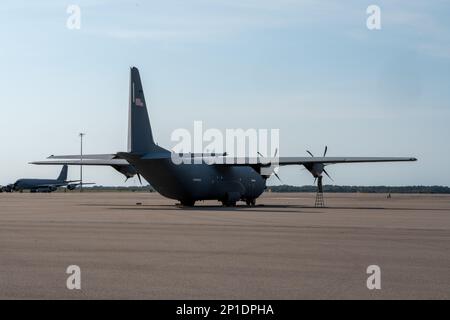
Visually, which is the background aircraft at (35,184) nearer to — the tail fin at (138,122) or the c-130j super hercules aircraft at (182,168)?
the c-130j super hercules aircraft at (182,168)

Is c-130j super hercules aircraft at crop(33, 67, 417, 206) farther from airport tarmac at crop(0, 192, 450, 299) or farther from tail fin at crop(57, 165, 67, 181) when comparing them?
tail fin at crop(57, 165, 67, 181)

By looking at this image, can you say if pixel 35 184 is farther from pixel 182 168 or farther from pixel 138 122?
pixel 138 122

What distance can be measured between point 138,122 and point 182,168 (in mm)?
5577

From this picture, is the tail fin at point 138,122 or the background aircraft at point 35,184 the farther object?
the background aircraft at point 35,184

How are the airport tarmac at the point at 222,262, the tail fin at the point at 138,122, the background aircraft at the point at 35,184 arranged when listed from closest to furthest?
the airport tarmac at the point at 222,262
the tail fin at the point at 138,122
the background aircraft at the point at 35,184

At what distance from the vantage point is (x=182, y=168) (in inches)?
1670

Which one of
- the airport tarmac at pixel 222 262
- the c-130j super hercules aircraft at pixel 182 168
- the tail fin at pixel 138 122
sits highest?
the tail fin at pixel 138 122

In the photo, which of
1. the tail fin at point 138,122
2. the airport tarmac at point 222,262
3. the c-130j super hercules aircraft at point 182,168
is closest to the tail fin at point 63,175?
the c-130j super hercules aircraft at point 182,168

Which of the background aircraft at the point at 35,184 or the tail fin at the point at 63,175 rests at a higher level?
the tail fin at the point at 63,175

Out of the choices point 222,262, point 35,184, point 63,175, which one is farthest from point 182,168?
point 63,175

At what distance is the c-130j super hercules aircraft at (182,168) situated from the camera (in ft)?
127

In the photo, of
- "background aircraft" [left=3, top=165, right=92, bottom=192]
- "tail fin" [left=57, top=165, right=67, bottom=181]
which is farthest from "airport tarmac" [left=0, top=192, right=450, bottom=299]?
"tail fin" [left=57, top=165, right=67, bottom=181]

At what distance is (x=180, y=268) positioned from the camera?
12086 millimetres
